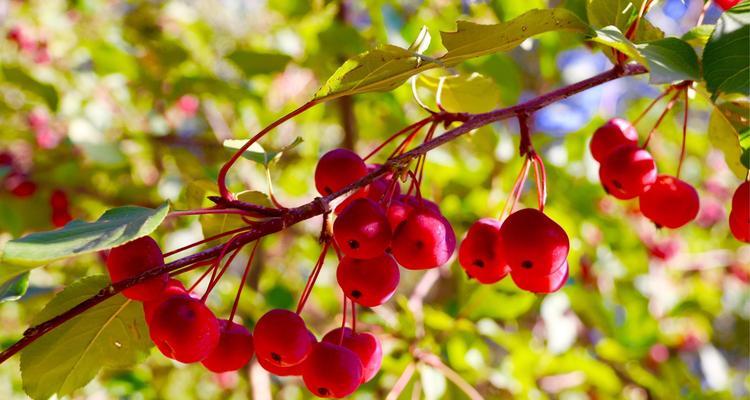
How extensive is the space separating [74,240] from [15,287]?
0.10 meters

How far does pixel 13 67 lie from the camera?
2318 mm

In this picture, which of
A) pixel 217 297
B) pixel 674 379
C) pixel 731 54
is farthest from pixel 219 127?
pixel 731 54

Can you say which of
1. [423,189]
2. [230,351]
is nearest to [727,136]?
[230,351]

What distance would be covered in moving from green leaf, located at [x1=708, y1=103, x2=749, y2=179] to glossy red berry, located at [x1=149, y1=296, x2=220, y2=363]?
0.72m

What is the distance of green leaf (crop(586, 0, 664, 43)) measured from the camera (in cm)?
91

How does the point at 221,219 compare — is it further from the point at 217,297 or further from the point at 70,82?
the point at 70,82

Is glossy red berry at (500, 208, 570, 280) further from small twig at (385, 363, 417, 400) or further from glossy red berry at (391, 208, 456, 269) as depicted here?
small twig at (385, 363, 417, 400)

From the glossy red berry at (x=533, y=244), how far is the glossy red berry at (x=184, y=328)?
1.19 feet

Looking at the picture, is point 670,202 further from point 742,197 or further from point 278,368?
point 278,368

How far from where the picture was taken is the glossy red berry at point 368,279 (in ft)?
2.81

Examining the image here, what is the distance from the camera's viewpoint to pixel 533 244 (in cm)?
83

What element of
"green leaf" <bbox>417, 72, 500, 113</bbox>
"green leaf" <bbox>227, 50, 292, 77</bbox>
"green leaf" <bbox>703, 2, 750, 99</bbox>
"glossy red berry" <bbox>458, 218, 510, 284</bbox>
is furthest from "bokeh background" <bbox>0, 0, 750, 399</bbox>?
"green leaf" <bbox>703, 2, 750, 99</bbox>

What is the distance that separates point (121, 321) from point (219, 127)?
6.56 feet

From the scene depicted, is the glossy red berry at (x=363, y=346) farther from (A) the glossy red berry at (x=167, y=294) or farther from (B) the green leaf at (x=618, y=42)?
(B) the green leaf at (x=618, y=42)
